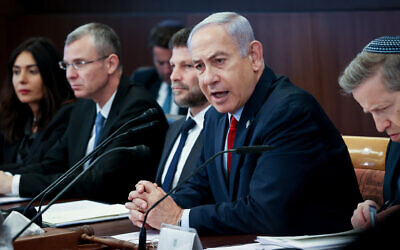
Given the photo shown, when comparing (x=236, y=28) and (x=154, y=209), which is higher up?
(x=236, y=28)

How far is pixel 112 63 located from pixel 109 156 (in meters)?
0.75

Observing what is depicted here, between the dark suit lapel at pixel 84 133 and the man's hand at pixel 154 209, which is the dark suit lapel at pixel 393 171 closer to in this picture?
the man's hand at pixel 154 209

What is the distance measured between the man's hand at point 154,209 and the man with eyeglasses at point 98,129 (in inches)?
38.9

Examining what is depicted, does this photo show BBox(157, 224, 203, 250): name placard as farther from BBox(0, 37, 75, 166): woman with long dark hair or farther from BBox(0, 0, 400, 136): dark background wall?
BBox(0, 0, 400, 136): dark background wall

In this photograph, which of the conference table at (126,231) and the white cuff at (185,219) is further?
the white cuff at (185,219)

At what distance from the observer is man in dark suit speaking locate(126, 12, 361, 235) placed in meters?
2.12

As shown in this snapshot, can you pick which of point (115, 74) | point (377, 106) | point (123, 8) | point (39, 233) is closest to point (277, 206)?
point (377, 106)

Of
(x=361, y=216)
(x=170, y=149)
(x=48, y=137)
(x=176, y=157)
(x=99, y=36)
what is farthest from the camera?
(x=48, y=137)

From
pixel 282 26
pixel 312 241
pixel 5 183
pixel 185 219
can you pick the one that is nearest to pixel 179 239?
pixel 312 241

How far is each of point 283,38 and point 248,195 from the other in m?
3.47

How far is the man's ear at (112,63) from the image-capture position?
149 inches

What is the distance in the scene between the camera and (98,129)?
11.9 ft

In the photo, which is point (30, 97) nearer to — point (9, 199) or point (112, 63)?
point (112, 63)

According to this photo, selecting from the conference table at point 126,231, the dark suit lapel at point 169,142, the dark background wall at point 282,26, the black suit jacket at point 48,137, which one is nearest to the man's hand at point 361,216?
the conference table at point 126,231
